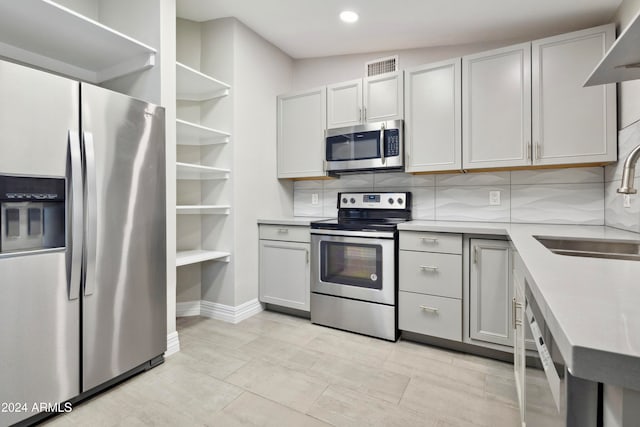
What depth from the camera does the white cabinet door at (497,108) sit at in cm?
230

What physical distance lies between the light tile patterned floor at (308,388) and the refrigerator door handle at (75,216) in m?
0.68

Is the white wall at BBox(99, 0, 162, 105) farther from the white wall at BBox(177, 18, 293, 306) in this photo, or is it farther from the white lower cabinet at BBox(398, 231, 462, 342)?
the white lower cabinet at BBox(398, 231, 462, 342)

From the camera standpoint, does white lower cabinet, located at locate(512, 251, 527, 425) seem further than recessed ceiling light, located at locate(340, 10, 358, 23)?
No

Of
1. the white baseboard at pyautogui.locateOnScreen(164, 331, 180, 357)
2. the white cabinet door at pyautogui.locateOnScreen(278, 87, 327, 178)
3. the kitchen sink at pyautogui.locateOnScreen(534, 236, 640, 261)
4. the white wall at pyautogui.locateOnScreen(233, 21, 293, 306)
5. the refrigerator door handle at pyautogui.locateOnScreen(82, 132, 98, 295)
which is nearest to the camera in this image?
the kitchen sink at pyautogui.locateOnScreen(534, 236, 640, 261)

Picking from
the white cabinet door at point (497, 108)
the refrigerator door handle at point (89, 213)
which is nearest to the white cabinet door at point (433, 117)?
the white cabinet door at point (497, 108)

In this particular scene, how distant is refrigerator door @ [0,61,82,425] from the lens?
140cm

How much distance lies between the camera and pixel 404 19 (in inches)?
99.3

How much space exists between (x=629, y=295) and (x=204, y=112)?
10.1 feet

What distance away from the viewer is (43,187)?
1521 mm

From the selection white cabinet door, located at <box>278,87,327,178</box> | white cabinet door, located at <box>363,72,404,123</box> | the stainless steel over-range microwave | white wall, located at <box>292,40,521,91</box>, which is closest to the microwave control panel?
the stainless steel over-range microwave

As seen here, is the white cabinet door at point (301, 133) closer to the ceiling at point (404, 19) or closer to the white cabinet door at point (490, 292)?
the ceiling at point (404, 19)

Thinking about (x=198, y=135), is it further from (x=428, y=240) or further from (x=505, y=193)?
(x=505, y=193)

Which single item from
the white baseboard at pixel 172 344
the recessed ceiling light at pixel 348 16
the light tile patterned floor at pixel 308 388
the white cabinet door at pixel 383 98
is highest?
the recessed ceiling light at pixel 348 16

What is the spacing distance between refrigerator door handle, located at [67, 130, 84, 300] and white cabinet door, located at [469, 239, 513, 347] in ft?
7.69
